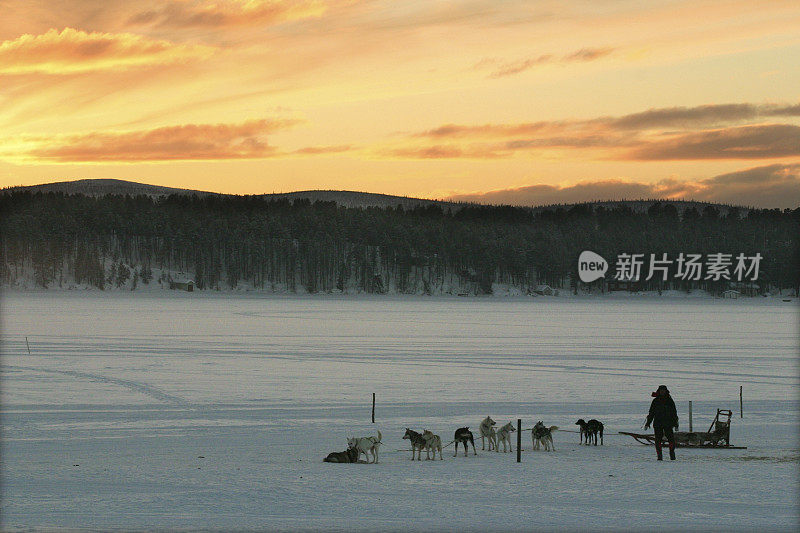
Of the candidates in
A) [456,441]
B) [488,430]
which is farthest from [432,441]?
[488,430]

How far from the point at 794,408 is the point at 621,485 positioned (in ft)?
39.7

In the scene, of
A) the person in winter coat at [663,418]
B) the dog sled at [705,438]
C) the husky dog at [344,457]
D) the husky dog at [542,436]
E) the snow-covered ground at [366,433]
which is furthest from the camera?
the dog sled at [705,438]

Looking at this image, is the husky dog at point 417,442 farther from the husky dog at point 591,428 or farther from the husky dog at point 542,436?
the husky dog at point 591,428

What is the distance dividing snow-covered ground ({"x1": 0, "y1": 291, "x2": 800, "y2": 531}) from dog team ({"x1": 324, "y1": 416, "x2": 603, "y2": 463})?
321 millimetres

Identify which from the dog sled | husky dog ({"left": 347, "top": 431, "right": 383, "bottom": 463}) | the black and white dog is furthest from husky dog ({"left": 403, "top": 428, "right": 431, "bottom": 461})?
the dog sled

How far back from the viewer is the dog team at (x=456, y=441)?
1680cm

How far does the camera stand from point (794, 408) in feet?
80.3

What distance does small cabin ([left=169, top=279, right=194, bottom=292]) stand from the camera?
181 metres

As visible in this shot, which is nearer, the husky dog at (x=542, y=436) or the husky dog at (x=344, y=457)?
the husky dog at (x=344, y=457)

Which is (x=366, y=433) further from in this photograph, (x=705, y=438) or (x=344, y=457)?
(x=705, y=438)

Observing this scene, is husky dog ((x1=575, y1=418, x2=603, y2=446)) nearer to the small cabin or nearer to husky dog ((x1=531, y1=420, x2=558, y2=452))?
husky dog ((x1=531, y1=420, x2=558, y2=452))

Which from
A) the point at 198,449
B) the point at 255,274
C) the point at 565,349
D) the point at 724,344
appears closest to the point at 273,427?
the point at 198,449

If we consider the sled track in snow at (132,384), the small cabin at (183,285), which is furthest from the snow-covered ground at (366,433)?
the small cabin at (183,285)

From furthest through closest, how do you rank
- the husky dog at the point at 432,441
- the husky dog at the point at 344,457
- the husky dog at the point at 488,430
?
the husky dog at the point at 488,430 → the husky dog at the point at 432,441 → the husky dog at the point at 344,457
